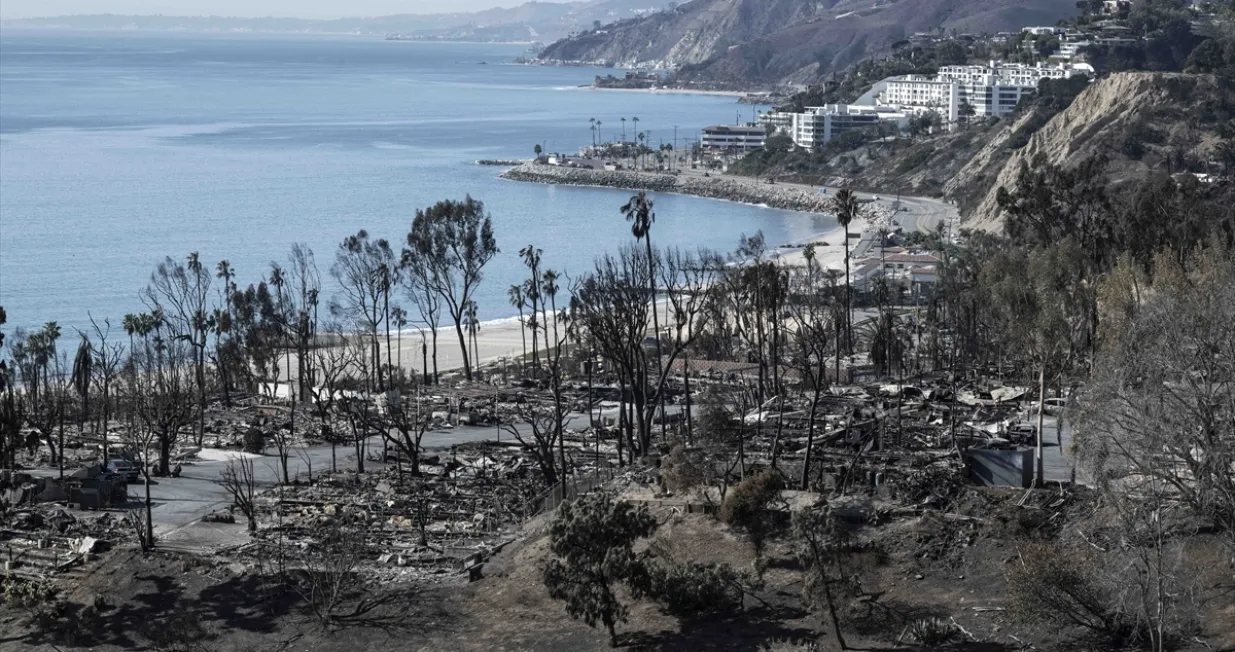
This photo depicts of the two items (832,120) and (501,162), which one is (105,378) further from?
(832,120)

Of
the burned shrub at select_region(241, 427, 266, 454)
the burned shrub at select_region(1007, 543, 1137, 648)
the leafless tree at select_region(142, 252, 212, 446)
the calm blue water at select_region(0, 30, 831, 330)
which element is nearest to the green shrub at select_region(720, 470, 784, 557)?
the burned shrub at select_region(1007, 543, 1137, 648)

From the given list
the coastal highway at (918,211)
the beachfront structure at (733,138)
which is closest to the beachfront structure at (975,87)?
the beachfront structure at (733,138)

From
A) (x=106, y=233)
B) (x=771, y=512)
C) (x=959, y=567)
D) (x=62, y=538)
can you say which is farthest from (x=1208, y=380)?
(x=106, y=233)

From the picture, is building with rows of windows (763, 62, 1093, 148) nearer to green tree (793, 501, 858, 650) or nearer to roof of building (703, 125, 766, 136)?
roof of building (703, 125, 766, 136)

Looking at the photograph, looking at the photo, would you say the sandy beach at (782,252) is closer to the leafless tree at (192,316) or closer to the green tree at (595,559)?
the leafless tree at (192,316)

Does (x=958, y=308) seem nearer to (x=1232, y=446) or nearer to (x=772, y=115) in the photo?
(x=1232, y=446)

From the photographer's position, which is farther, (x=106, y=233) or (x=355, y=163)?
(x=355, y=163)
